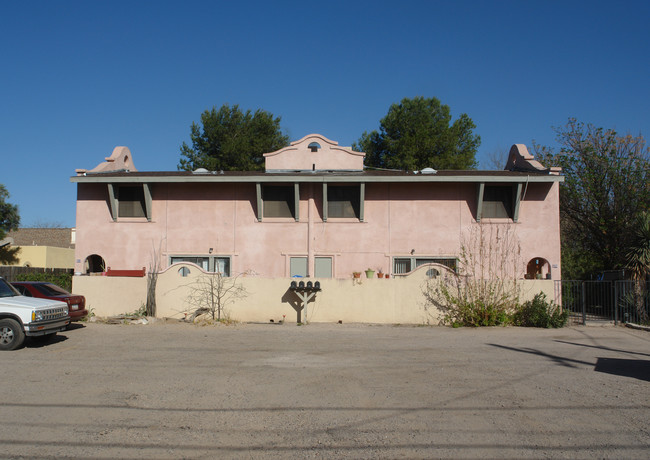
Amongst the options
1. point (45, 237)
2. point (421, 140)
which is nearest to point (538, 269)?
point (421, 140)

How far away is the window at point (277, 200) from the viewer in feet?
73.2

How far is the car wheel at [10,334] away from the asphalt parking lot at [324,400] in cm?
34

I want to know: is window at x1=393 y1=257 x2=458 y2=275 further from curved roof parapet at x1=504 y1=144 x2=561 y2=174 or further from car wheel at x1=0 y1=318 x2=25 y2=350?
car wheel at x1=0 y1=318 x2=25 y2=350

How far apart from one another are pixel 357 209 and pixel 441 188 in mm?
3570

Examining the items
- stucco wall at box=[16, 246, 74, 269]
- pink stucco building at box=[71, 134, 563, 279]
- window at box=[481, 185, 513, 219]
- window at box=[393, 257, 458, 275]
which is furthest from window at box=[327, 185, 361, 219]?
stucco wall at box=[16, 246, 74, 269]

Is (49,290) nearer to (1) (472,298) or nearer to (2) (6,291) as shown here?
(2) (6,291)

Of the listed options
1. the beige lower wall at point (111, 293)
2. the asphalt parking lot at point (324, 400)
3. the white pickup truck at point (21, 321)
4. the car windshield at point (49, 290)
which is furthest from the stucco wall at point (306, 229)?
the white pickup truck at point (21, 321)

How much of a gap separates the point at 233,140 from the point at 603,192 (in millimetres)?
25080

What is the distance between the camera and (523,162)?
2281 cm

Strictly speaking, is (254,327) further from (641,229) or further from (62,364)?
(641,229)

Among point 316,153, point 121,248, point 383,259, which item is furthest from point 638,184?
point 121,248

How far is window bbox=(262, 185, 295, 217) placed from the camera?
22312 millimetres

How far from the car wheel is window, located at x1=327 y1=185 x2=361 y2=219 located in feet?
41.0

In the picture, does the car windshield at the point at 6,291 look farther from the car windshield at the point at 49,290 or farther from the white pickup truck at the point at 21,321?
the car windshield at the point at 49,290
